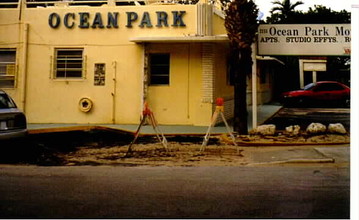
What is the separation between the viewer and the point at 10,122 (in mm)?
6754

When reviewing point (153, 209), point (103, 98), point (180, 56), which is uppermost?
point (180, 56)

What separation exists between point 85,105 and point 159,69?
8.51 ft

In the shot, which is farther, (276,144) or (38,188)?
(276,144)

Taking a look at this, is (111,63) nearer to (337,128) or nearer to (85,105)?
(85,105)

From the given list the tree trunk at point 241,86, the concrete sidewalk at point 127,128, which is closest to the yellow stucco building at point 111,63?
the concrete sidewalk at point 127,128

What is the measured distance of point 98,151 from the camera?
8.12 m

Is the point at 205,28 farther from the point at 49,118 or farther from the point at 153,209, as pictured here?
the point at 153,209

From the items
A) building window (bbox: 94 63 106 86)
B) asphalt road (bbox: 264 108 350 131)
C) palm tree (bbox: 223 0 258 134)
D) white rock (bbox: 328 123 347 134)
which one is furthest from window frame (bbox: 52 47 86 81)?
white rock (bbox: 328 123 347 134)

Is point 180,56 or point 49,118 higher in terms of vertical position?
point 180,56

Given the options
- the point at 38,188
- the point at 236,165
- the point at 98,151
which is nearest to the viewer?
the point at 38,188

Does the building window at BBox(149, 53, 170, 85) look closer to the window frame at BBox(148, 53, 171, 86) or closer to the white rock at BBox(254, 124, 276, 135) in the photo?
the window frame at BBox(148, 53, 171, 86)
